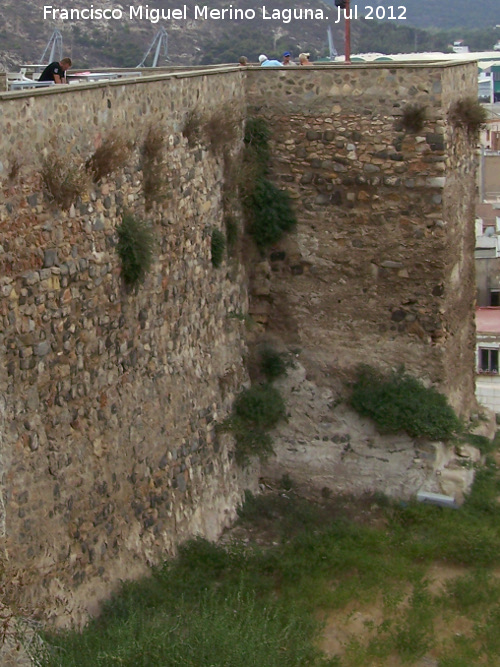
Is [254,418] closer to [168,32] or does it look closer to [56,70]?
[56,70]

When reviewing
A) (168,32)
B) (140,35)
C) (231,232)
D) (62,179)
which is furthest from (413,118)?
(168,32)

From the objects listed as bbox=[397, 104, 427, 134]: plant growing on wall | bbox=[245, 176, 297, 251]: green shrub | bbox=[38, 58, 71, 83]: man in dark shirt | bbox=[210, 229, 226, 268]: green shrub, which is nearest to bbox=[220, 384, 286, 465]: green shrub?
bbox=[210, 229, 226, 268]: green shrub

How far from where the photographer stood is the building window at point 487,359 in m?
22.3

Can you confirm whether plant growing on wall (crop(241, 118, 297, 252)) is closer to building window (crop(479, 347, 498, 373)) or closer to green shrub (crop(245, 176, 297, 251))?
green shrub (crop(245, 176, 297, 251))

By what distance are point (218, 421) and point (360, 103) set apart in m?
3.80

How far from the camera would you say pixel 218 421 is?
12508 mm

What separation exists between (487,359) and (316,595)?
39.7 feet

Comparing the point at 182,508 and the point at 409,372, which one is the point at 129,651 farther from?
the point at 409,372

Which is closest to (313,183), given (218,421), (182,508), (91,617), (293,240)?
(293,240)

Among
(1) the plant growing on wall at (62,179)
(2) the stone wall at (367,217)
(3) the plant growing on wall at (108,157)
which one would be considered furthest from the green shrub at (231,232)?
(1) the plant growing on wall at (62,179)

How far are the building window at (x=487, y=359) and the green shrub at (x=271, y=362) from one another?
32.2 ft

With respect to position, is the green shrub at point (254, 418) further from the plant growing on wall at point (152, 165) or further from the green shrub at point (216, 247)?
the plant growing on wall at point (152, 165)

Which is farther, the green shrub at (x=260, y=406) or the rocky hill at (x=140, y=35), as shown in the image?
the rocky hill at (x=140, y=35)

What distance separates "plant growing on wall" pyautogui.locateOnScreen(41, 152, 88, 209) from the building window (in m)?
14.2
